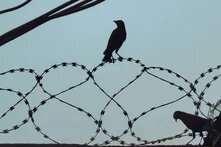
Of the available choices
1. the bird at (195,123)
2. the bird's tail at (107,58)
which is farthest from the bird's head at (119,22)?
the bird at (195,123)

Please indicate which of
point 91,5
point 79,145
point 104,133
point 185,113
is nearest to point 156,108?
point 185,113

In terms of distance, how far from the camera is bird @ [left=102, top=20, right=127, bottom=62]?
4918 millimetres

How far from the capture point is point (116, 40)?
5043 mm

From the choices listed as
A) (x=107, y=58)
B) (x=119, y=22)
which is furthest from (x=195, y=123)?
(x=119, y=22)

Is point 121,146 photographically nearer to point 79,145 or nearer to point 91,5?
point 79,145

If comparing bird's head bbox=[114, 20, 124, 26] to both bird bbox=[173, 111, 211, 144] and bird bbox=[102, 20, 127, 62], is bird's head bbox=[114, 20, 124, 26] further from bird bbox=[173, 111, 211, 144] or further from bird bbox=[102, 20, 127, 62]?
bird bbox=[173, 111, 211, 144]

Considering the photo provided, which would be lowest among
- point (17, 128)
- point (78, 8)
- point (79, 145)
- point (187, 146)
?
point (187, 146)

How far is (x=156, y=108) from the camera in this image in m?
→ 4.71

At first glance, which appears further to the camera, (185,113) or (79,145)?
(185,113)

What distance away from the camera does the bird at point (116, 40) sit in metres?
4.92

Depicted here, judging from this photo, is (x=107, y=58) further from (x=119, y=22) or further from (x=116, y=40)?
(x=119, y=22)

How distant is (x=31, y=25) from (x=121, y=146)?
→ 6.20 feet

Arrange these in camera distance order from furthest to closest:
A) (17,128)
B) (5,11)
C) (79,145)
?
1. (17,128)
2. (79,145)
3. (5,11)

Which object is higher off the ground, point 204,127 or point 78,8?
point 78,8
